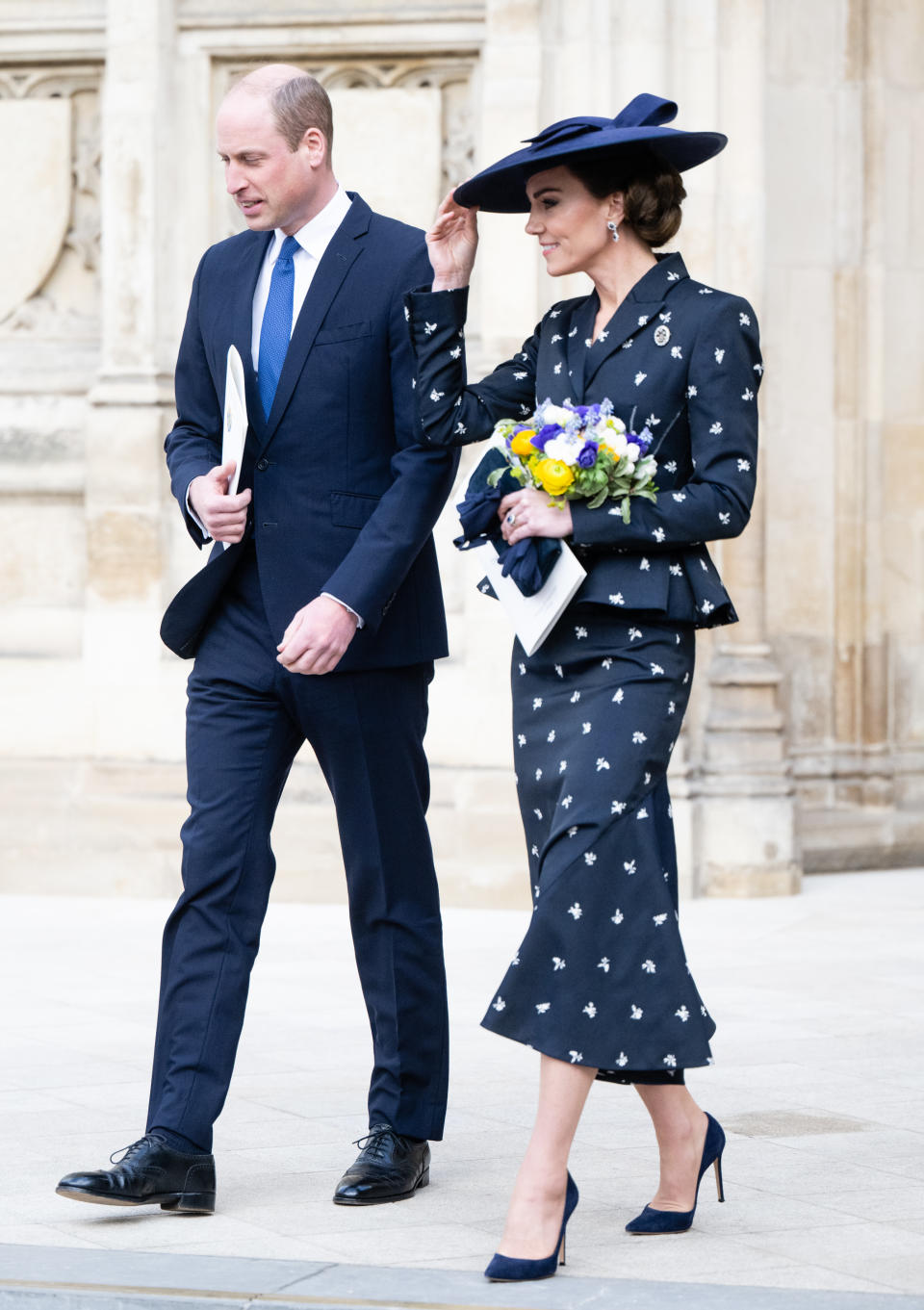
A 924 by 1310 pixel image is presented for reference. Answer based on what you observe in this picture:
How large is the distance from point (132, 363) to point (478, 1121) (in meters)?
4.74

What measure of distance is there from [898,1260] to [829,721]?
6.05m

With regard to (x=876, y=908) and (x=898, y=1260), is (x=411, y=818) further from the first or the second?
(x=876, y=908)

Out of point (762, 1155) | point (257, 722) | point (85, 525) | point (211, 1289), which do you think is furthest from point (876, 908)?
point (211, 1289)

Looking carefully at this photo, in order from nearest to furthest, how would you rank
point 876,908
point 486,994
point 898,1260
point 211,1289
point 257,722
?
1. point 211,1289
2. point 898,1260
3. point 257,722
4. point 486,994
5. point 876,908

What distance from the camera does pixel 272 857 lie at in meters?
4.42

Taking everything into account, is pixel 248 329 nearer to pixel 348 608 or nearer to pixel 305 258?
pixel 305 258

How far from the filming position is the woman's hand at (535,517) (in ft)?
12.8

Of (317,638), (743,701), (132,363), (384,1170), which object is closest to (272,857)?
(317,638)

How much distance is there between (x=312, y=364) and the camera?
4441 millimetres

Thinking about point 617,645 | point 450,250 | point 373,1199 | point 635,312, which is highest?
point 450,250

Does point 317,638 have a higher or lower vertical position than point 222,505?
lower

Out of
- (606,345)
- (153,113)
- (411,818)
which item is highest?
(153,113)

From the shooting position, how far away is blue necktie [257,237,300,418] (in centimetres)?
450

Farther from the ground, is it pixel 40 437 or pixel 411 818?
pixel 40 437
